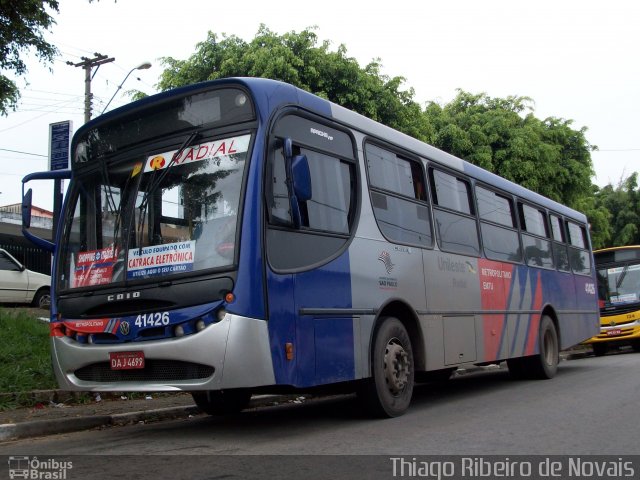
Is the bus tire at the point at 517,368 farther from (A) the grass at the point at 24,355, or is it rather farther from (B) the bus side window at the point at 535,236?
(A) the grass at the point at 24,355

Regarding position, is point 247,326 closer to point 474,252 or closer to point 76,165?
point 76,165

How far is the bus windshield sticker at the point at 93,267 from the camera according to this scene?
6.02 metres

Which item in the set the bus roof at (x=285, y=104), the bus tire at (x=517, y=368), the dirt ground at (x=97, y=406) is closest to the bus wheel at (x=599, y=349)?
the bus tire at (x=517, y=368)

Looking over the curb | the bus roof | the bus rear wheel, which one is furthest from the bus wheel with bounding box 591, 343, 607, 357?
the curb

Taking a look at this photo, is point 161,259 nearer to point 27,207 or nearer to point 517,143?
point 27,207

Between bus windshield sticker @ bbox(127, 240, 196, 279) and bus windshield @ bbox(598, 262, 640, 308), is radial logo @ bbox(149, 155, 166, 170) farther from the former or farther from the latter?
bus windshield @ bbox(598, 262, 640, 308)

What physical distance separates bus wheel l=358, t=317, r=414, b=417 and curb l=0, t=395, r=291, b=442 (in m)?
2.42

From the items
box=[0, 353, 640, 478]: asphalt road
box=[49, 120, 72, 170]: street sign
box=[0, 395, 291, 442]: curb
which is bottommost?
box=[0, 353, 640, 478]: asphalt road

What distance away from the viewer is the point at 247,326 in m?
5.25

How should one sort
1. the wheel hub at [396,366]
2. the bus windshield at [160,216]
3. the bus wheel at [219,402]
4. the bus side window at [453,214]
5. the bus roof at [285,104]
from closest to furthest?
1. the bus windshield at [160,216]
2. the bus roof at [285,104]
3. the wheel hub at [396,366]
4. the bus wheel at [219,402]
5. the bus side window at [453,214]

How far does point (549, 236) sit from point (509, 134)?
12003 millimetres

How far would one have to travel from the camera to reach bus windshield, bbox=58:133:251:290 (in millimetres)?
5609

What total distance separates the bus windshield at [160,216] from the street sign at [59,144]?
3.04m

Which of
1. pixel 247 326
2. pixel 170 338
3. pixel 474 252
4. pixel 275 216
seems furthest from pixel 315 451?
pixel 474 252
